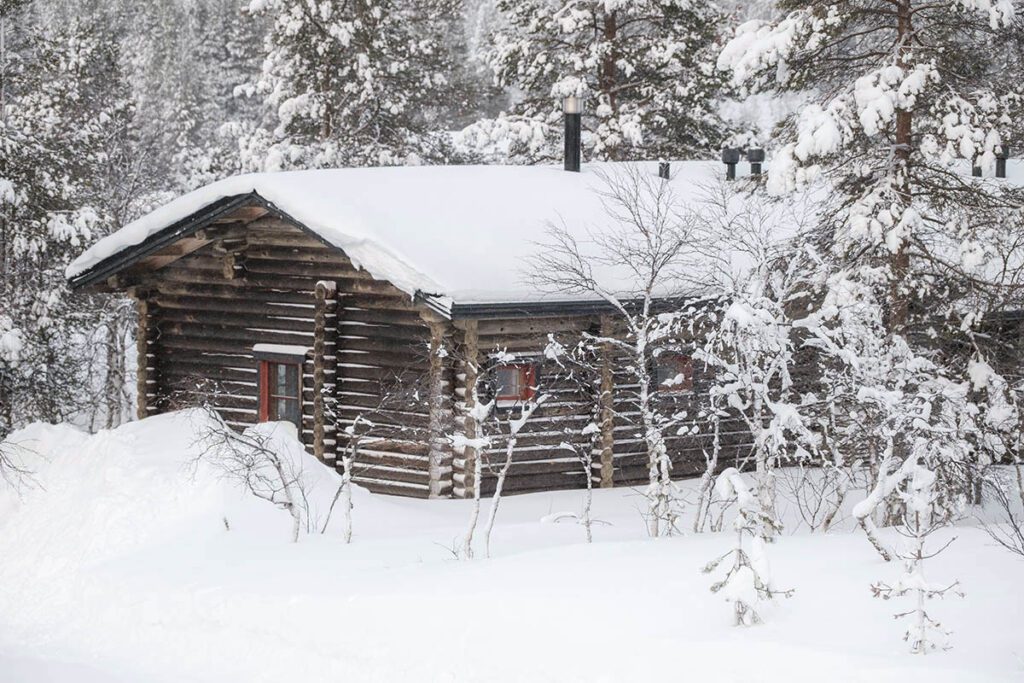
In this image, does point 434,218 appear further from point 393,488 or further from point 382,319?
point 393,488

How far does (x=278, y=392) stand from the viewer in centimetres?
1834

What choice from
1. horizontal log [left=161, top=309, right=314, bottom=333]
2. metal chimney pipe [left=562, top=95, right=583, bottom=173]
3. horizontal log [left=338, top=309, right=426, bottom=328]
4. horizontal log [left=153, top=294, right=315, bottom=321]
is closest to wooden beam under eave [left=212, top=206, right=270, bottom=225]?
horizontal log [left=153, top=294, right=315, bottom=321]

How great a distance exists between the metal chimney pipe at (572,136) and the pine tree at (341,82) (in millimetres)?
9854


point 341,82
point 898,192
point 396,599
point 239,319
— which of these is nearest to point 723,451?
point 898,192

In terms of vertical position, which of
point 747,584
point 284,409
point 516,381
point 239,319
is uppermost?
point 239,319

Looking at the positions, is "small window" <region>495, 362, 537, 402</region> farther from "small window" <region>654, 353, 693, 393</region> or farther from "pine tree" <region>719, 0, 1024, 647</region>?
"pine tree" <region>719, 0, 1024, 647</region>

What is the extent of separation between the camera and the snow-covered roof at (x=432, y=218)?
50.9ft

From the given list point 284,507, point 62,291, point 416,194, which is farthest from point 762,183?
point 62,291

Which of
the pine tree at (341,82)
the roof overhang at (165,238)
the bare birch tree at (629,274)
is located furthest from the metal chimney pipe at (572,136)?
the pine tree at (341,82)

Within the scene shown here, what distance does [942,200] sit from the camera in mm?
14531

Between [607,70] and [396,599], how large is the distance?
20387 millimetres

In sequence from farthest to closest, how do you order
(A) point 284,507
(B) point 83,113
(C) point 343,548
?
(B) point 83,113
(A) point 284,507
(C) point 343,548

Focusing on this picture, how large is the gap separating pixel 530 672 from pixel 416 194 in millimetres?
10696

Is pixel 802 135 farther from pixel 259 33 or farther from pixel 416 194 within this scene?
pixel 259 33
